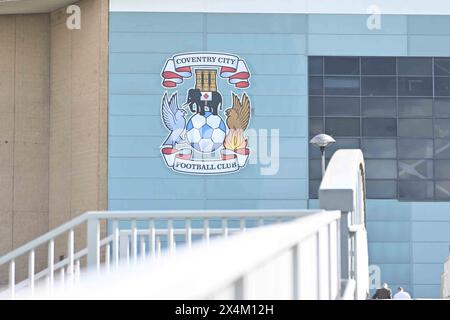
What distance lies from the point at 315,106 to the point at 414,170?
158 inches

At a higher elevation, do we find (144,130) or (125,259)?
(144,130)

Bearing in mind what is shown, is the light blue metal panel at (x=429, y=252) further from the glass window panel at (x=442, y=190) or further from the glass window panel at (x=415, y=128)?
the glass window panel at (x=415, y=128)

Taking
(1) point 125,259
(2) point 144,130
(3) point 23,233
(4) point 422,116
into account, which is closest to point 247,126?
(2) point 144,130

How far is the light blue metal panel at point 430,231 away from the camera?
1366 inches

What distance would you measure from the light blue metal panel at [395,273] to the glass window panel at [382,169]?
3.01 metres

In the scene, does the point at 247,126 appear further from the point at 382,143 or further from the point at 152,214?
the point at 152,214

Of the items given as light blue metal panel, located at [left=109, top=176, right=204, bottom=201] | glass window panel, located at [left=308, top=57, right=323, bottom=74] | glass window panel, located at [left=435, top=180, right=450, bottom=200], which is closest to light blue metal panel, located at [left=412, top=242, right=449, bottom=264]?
glass window panel, located at [left=435, top=180, right=450, bottom=200]

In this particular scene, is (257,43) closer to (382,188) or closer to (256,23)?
(256,23)

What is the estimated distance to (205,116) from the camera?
34.2 m

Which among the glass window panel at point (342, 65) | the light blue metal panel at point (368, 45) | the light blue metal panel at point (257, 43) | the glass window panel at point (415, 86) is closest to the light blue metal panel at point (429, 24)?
the light blue metal panel at point (368, 45)

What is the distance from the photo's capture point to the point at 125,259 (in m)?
8.63

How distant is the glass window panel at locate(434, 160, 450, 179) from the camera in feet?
114

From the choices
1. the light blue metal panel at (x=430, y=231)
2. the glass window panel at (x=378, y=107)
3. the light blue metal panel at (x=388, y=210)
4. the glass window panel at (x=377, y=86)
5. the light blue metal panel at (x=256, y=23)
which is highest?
the light blue metal panel at (x=256, y=23)

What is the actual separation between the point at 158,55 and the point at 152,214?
1033 inches
